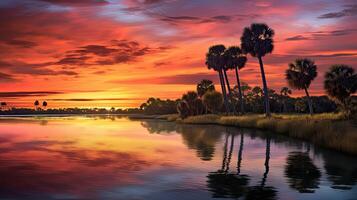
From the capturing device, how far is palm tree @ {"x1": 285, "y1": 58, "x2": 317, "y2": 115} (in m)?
92.8

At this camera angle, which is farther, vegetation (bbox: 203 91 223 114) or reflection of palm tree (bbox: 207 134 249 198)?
vegetation (bbox: 203 91 223 114)

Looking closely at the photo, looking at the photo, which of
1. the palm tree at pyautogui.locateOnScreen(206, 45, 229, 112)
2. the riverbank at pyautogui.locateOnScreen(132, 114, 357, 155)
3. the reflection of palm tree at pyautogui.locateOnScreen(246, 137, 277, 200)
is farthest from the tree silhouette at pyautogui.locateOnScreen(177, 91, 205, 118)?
the reflection of palm tree at pyautogui.locateOnScreen(246, 137, 277, 200)

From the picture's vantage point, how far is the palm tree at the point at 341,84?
7962cm

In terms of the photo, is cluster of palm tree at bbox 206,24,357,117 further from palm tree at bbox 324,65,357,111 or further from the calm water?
the calm water

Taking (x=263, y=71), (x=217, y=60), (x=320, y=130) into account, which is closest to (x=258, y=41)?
(x=263, y=71)

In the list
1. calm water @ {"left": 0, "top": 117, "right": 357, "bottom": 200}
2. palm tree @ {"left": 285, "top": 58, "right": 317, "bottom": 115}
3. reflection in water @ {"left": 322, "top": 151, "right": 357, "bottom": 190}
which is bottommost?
calm water @ {"left": 0, "top": 117, "right": 357, "bottom": 200}

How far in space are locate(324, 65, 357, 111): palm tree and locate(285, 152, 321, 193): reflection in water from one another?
53.4 meters

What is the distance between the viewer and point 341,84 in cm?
7950

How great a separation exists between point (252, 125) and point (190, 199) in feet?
184

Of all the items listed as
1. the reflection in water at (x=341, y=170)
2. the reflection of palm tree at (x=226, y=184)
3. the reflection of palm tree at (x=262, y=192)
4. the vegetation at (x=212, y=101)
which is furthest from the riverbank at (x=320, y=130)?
the vegetation at (x=212, y=101)

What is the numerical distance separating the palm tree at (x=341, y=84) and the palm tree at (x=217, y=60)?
3182cm

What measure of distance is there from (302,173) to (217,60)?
8809 cm

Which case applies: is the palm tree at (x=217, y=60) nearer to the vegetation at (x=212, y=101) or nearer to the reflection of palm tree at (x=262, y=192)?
the vegetation at (x=212, y=101)

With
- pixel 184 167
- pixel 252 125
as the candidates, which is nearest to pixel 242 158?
pixel 184 167
